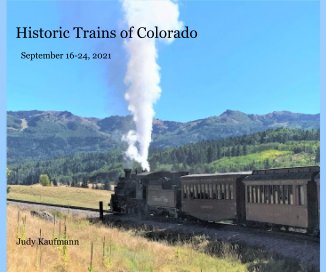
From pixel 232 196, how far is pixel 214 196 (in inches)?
77.5

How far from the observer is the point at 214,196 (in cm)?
2658

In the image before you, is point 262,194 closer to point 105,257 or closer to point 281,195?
Answer: point 281,195

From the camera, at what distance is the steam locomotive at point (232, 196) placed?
19.0 m

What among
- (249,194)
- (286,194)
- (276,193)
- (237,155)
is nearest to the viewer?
(286,194)

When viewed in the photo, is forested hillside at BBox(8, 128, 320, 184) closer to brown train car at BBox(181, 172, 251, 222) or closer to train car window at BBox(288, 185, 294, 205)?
brown train car at BBox(181, 172, 251, 222)

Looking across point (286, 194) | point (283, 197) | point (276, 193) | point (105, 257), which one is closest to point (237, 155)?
point (276, 193)

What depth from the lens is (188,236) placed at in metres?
23.5

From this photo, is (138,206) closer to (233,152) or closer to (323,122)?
(323,122)

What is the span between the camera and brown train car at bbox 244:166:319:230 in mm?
18578

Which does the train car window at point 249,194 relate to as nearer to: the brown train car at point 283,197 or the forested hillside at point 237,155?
the brown train car at point 283,197

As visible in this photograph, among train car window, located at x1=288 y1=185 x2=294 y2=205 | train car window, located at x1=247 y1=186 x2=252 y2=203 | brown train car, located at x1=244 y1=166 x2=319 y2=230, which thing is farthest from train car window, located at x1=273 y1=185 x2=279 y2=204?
train car window, located at x1=247 y1=186 x2=252 y2=203

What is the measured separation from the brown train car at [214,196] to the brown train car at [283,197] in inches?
30.9

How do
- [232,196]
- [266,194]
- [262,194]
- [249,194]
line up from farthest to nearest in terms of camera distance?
1. [232,196]
2. [249,194]
3. [262,194]
4. [266,194]

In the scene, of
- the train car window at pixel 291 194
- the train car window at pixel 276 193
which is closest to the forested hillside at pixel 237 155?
the train car window at pixel 276 193
